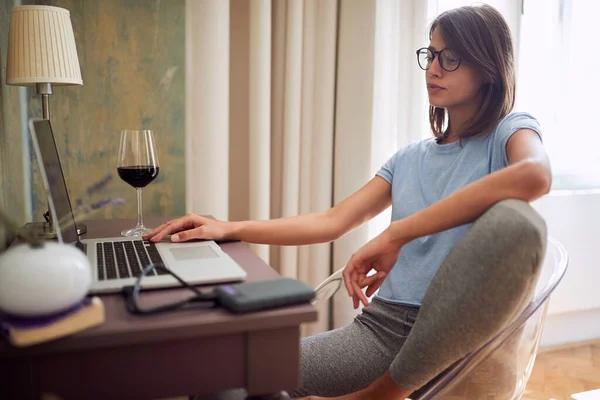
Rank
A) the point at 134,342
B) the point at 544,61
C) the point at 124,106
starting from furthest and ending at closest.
A: the point at 544,61, the point at 124,106, the point at 134,342

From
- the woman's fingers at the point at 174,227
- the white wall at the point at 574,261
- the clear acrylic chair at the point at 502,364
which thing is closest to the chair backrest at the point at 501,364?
the clear acrylic chair at the point at 502,364

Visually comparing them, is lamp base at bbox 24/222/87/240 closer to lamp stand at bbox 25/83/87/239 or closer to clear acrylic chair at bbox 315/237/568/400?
lamp stand at bbox 25/83/87/239

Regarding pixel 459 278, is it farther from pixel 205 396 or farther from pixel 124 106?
pixel 124 106

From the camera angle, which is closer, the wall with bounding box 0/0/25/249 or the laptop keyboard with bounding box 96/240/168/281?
the laptop keyboard with bounding box 96/240/168/281

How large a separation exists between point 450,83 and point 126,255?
77 cm

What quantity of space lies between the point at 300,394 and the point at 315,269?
911 millimetres

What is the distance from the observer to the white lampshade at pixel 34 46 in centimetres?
117

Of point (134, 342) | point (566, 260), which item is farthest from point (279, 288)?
point (566, 260)

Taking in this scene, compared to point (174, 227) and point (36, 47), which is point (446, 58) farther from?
point (36, 47)

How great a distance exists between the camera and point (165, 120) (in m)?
1.75

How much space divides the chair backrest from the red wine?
0.73m

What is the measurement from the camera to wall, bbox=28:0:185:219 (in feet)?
5.39

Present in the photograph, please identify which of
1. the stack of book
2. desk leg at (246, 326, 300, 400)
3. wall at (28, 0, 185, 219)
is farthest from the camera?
wall at (28, 0, 185, 219)

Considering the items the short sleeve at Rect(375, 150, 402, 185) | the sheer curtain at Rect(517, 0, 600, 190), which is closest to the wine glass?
the short sleeve at Rect(375, 150, 402, 185)
